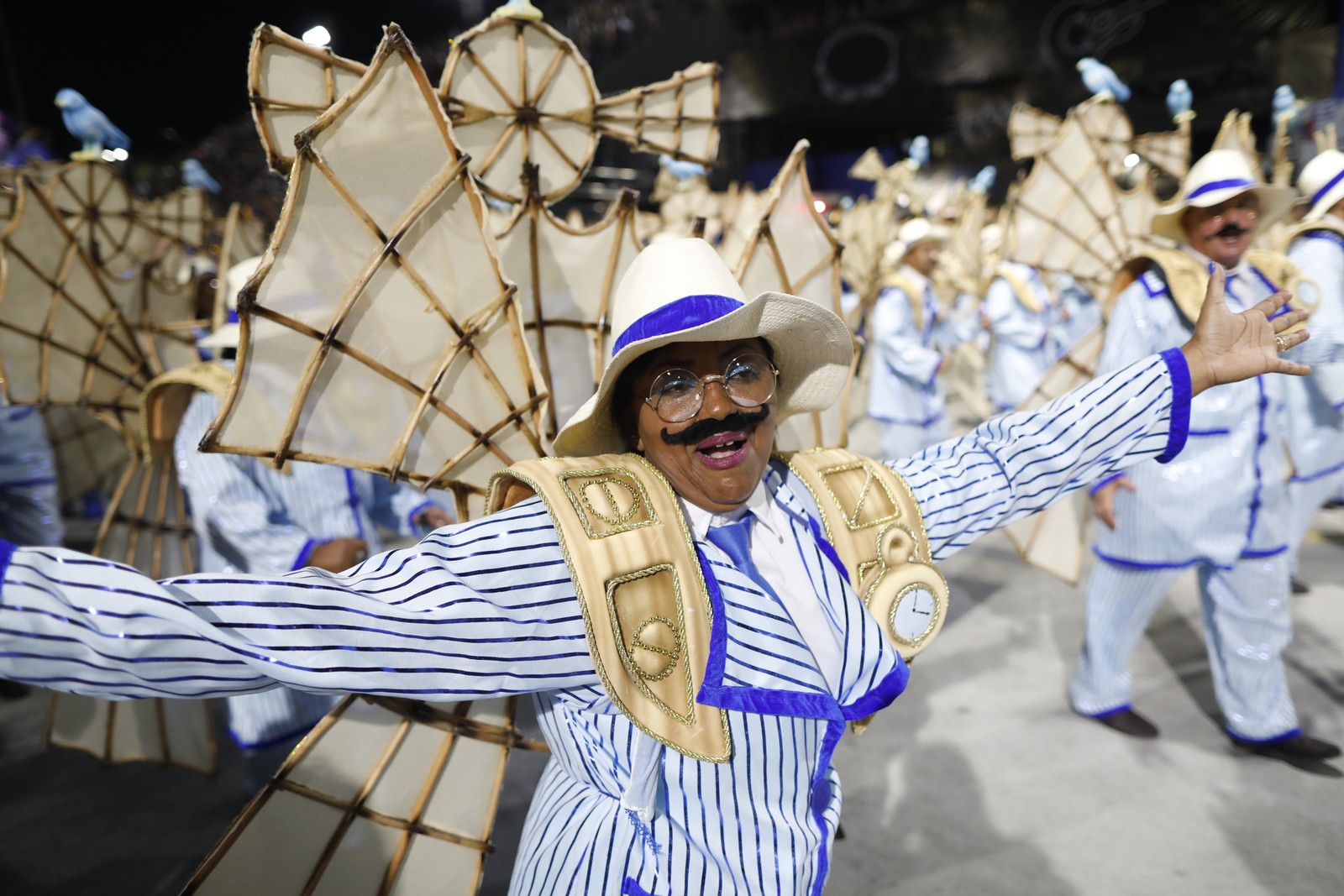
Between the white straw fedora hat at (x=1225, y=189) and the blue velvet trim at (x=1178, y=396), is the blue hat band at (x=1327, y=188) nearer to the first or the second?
the white straw fedora hat at (x=1225, y=189)

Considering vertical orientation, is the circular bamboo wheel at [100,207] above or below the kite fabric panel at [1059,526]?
above

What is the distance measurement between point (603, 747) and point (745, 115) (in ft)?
57.6

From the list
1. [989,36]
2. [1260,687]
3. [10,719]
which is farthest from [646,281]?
[989,36]

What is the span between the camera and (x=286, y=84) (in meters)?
1.78

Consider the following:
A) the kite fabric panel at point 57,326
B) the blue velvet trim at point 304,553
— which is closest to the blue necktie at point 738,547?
the blue velvet trim at point 304,553

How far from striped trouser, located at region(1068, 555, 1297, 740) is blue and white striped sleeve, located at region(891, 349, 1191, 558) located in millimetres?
1631

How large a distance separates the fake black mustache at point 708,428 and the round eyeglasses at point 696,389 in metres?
0.01

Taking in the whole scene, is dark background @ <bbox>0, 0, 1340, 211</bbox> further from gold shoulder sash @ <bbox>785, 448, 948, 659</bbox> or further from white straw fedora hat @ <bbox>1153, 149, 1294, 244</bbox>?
gold shoulder sash @ <bbox>785, 448, 948, 659</bbox>

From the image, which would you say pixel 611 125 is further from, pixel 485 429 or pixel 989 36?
pixel 989 36

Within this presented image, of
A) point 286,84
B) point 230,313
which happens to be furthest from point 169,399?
point 286,84

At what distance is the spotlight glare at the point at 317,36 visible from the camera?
180cm

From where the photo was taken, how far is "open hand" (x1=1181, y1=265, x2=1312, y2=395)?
1413 mm

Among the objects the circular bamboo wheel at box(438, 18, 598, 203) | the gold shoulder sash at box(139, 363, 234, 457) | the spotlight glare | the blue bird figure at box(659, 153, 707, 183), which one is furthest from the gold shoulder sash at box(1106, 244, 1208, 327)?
the blue bird figure at box(659, 153, 707, 183)

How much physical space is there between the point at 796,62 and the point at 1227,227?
15435mm
